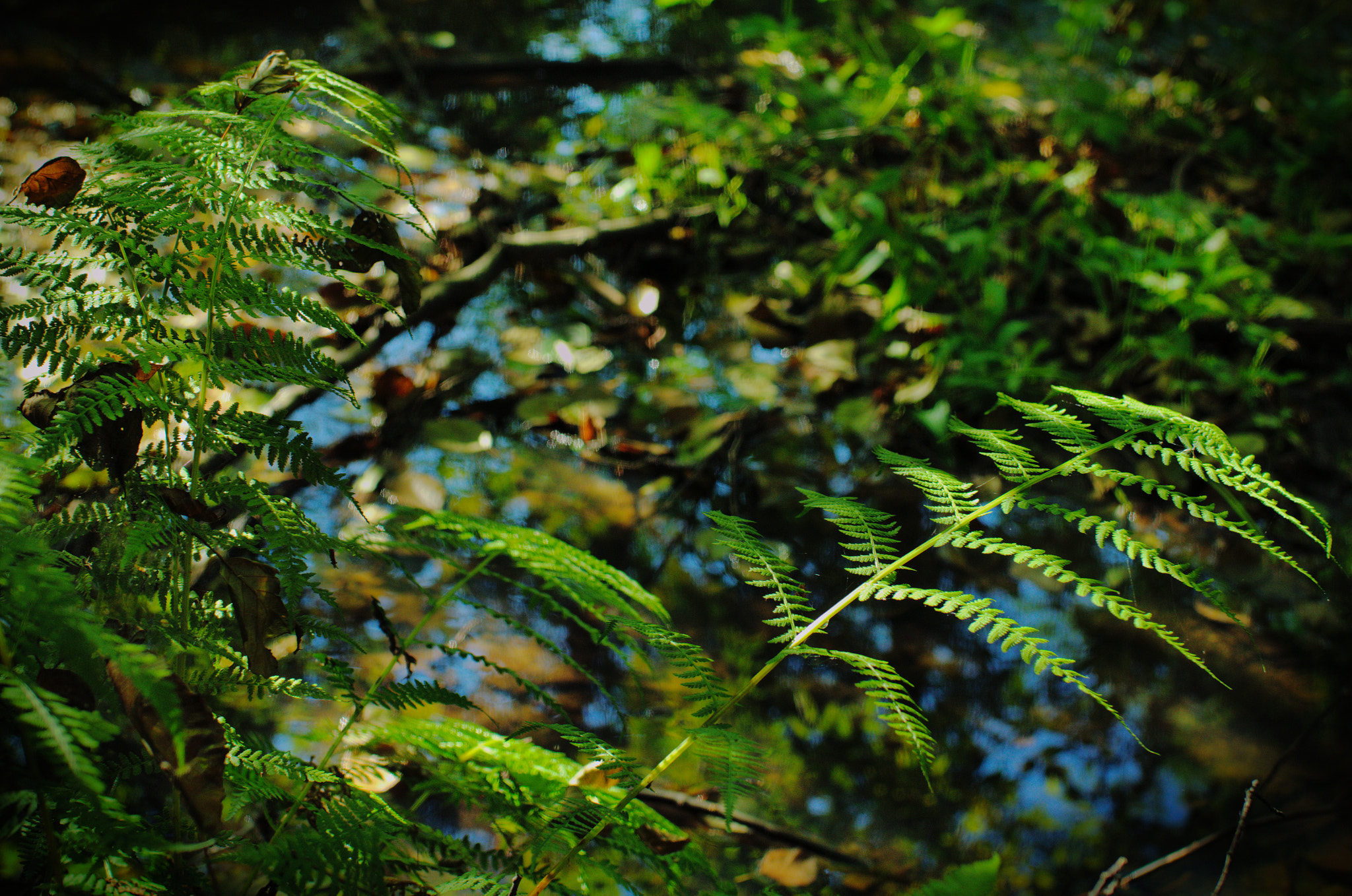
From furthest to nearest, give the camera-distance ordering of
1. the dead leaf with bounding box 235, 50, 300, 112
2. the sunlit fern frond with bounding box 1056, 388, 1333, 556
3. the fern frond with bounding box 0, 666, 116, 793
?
the dead leaf with bounding box 235, 50, 300, 112, the sunlit fern frond with bounding box 1056, 388, 1333, 556, the fern frond with bounding box 0, 666, 116, 793

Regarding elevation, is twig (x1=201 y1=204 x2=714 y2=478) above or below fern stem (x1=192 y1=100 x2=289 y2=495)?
below

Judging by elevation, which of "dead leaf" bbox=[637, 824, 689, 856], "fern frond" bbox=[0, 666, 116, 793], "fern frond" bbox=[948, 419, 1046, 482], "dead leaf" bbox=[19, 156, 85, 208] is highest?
"dead leaf" bbox=[19, 156, 85, 208]

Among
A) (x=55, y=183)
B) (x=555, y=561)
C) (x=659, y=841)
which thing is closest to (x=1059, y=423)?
(x=555, y=561)

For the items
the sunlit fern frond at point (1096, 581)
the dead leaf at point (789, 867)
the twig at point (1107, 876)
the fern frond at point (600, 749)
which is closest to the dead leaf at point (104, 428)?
the fern frond at point (600, 749)

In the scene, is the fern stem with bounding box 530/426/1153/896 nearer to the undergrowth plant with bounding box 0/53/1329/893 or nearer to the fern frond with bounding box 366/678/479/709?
the undergrowth plant with bounding box 0/53/1329/893

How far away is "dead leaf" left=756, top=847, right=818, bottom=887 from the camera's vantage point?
106 centimetres

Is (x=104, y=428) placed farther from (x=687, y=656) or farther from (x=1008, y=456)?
(x=1008, y=456)

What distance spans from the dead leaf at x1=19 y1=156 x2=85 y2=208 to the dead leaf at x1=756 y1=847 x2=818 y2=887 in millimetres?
1217

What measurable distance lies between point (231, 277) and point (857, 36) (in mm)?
3593

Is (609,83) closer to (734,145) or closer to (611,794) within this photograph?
(734,145)

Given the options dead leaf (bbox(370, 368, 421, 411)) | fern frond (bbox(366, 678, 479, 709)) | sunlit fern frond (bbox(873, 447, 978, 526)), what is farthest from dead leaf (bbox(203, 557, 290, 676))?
dead leaf (bbox(370, 368, 421, 411))

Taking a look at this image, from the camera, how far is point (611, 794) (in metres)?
0.88

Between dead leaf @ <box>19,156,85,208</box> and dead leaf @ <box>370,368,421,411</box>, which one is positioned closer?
dead leaf @ <box>19,156,85,208</box>

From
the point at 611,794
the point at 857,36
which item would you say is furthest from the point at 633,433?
the point at 857,36
